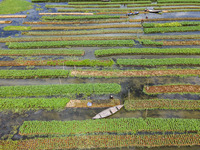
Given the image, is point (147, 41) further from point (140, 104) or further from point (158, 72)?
point (140, 104)

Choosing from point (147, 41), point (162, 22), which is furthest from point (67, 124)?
point (162, 22)

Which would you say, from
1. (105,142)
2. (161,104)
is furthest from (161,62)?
(105,142)

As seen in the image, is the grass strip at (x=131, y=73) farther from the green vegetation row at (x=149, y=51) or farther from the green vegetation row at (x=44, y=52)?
the green vegetation row at (x=44, y=52)

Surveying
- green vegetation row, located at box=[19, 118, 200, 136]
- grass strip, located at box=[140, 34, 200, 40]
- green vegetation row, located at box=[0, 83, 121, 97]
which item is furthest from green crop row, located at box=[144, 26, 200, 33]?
green vegetation row, located at box=[19, 118, 200, 136]

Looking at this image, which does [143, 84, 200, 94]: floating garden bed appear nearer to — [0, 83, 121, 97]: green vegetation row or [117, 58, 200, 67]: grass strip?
[0, 83, 121, 97]: green vegetation row

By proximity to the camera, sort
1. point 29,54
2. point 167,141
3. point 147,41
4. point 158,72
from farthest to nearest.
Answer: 1. point 147,41
2. point 29,54
3. point 158,72
4. point 167,141

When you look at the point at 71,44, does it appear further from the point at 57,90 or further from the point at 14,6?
the point at 14,6

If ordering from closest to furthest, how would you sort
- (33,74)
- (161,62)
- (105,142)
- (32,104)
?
(105,142)
(32,104)
(33,74)
(161,62)
